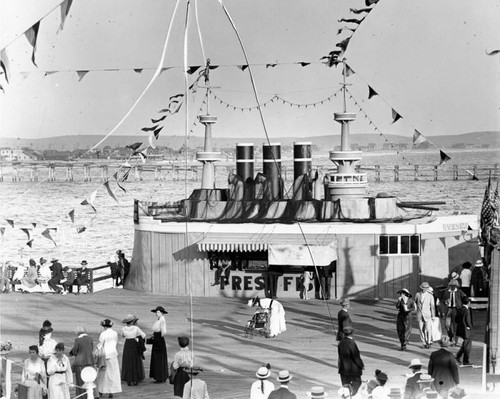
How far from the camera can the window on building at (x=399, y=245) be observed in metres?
26.1

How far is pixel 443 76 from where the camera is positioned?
310 ft

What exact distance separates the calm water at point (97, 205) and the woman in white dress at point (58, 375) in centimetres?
6114

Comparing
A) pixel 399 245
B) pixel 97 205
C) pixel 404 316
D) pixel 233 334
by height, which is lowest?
pixel 233 334

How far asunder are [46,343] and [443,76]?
81.5 metres

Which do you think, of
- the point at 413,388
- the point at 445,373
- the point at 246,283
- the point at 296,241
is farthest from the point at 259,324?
the point at 413,388

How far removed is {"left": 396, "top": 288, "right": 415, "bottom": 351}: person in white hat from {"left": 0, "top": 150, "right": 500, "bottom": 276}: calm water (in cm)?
5765

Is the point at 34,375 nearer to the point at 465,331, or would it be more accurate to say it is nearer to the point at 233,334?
the point at 233,334

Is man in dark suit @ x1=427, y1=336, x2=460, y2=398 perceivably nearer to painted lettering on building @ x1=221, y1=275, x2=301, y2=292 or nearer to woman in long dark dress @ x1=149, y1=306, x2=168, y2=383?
woman in long dark dress @ x1=149, y1=306, x2=168, y2=383

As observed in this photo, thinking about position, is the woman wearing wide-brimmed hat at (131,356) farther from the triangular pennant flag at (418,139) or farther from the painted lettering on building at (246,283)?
the painted lettering on building at (246,283)

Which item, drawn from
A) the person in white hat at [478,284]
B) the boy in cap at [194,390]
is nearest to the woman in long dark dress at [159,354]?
the boy in cap at [194,390]

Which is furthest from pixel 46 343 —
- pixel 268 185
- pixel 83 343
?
pixel 268 185

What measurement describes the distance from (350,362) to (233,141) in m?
108

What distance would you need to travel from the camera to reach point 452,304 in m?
19.8

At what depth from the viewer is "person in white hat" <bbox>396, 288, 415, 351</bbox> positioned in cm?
2003
